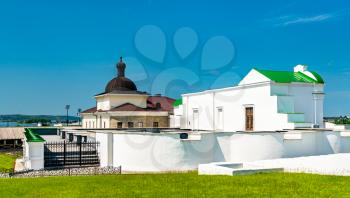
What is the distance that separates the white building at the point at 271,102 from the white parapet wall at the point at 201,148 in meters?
1.96

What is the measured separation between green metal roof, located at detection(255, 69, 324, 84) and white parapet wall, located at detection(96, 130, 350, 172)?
457 centimetres

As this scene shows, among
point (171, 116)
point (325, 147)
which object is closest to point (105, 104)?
point (171, 116)

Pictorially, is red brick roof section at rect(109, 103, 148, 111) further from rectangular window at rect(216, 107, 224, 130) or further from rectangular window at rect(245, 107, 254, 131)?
rectangular window at rect(245, 107, 254, 131)

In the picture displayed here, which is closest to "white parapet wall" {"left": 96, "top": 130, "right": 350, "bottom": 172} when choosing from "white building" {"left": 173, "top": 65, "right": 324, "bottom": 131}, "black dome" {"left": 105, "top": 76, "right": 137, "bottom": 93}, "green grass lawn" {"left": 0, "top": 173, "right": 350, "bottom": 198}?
"white building" {"left": 173, "top": 65, "right": 324, "bottom": 131}

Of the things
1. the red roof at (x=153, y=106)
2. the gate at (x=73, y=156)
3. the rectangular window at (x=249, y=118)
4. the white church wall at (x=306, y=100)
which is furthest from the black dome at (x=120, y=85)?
the white church wall at (x=306, y=100)

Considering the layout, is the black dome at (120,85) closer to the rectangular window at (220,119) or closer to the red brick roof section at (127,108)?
the red brick roof section at (127,108)

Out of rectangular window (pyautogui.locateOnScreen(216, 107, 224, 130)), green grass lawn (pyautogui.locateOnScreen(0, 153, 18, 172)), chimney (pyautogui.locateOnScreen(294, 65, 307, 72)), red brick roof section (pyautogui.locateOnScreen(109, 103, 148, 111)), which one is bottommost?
green grass lawn (pyautogui.locateOnScreen(0, 153, 18, 172))

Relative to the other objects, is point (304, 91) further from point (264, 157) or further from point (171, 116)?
point (171, 116)

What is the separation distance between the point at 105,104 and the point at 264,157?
25216 mm

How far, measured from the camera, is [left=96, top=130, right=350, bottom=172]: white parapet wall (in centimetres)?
1634

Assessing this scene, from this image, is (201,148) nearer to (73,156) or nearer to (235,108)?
(73,156)

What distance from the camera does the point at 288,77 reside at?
21.8 meters

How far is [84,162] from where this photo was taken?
1809cm

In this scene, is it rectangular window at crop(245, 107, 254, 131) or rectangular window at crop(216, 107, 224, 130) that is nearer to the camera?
rectangular window at crop(245, 107, 254, 131)
